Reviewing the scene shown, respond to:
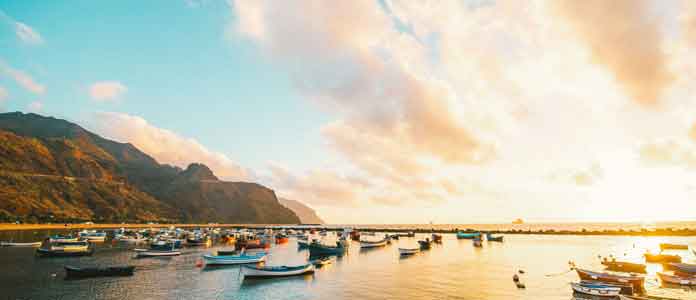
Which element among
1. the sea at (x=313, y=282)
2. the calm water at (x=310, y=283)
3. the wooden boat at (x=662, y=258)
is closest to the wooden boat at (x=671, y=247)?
the wooden boat at (x=662, y=258)

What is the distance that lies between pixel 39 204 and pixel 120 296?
151674 millimetres

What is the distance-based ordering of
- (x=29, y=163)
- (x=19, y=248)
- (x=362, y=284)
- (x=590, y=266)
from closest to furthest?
(x=362, y=284), (x=590, y=266), (x=19, y=248), (x=29, y=163)

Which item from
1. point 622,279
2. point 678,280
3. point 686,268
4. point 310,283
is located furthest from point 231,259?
point 686,268

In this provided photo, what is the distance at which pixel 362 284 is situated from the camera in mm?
37719

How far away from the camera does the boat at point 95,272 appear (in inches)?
1527

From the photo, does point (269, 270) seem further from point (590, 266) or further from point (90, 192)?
point (90, 192)

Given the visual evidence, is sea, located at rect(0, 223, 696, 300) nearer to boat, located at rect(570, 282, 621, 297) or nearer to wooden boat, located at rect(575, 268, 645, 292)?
boat, located at rect(570, 282, 621, 297)

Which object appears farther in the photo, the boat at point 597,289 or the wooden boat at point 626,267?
the wooden boat at point 626,267

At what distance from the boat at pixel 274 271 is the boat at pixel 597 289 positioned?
27.9 metres

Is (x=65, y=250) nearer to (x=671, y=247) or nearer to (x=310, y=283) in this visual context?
(x=310, y=283)

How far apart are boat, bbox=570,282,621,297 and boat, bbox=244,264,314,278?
2788cm

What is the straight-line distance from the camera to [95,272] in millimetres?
39688

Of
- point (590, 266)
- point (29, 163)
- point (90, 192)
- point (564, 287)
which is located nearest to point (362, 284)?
point (564, 287)

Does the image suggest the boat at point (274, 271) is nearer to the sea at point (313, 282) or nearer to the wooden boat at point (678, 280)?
the sea at point (313, 282)
